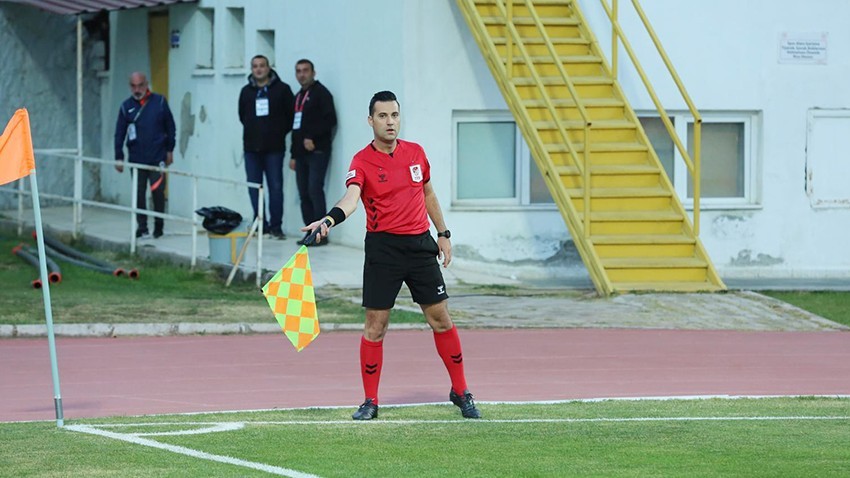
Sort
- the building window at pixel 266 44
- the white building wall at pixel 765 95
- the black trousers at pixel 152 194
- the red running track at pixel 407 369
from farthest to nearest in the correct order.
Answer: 1. the building window at pixel 266 44
2. the black trousers at pixel 152 194
3. the white building wall at pixel 765 95
4. the red running track at pixel 407 369

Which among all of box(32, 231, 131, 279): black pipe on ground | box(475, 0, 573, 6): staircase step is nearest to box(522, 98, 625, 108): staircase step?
box(475, 0, 573, 6): staircase step

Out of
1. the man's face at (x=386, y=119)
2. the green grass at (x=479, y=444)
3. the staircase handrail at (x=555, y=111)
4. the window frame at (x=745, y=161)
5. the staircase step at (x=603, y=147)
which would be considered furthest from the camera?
the window frame at (x=745, y=161)

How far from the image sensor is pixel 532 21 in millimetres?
20312

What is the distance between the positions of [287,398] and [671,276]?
296 inches

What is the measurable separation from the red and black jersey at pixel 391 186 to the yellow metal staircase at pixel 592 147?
26.0ft

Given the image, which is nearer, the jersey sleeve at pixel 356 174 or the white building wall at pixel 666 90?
the jersey sleeve at pixel 356 174

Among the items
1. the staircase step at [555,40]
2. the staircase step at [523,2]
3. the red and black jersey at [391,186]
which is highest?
the staircase step at [523,2]

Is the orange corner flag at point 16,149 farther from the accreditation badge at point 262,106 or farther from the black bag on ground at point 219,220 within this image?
the accreditation badge at point 262,106

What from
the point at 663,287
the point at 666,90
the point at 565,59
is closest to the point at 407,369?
the point at 663,287

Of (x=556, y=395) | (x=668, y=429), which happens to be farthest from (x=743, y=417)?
(x=556, y=395)

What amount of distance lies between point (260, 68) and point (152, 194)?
2.29 m

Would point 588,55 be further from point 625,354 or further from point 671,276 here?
point 625,354

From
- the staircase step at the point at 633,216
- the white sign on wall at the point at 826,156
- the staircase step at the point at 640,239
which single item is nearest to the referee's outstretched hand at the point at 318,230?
the staircase step at the point at 640,239

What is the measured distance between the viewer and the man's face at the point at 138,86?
22.2 metres
